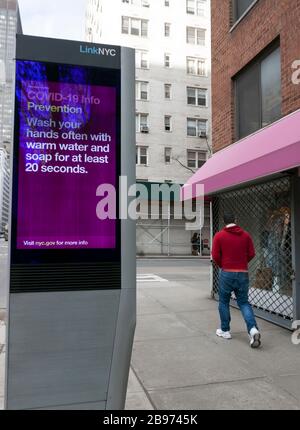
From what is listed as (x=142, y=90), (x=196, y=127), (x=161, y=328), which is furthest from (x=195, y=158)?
(x=161, y=328)

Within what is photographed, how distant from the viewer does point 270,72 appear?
343 inches

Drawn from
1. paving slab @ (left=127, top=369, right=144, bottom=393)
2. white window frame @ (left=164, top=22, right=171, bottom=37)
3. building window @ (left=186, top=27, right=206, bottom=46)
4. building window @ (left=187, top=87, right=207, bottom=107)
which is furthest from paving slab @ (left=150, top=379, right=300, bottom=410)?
building window @ (left=186, top=27, right=206, bottom=46)

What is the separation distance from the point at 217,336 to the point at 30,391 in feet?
14.0

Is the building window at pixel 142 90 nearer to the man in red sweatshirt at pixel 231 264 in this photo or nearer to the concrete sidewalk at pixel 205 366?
the concrete sidewalk at pixel 205 366

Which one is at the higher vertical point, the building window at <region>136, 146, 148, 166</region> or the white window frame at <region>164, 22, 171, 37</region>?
the white window frame at <region>164, 22, 171, 37</region>

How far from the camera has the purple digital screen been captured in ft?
9.70

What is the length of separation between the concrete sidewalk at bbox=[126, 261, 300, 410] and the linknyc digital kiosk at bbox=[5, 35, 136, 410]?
1360 mm

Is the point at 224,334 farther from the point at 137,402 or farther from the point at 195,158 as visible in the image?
the point at 195,158

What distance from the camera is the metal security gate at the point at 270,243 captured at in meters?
7.54

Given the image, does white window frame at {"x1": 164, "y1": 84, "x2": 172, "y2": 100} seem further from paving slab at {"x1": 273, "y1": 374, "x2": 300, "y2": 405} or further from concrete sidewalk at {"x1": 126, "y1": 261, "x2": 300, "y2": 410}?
paving slab at {"x1": 273, "y1": 374, "x2": 300, "y2": 405}

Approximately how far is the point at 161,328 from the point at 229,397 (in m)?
3.13

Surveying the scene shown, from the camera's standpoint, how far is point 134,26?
37.0 meters

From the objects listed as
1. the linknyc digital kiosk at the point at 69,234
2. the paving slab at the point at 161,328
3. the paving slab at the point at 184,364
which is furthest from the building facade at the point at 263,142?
the linknyc digital kiosk at the point at 69,234

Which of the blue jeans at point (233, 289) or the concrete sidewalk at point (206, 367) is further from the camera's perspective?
the blue jeans at point (233, 289)
